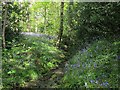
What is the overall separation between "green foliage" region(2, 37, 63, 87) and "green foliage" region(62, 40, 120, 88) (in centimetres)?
124

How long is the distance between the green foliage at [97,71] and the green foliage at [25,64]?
1.24m

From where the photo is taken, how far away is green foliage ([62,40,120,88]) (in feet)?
16.3

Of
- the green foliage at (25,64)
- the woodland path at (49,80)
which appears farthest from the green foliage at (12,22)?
the woodland path at (49,80)

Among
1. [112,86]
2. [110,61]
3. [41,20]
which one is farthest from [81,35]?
[41,20]

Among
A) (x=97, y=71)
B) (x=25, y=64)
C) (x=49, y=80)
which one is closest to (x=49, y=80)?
(x=49, y=80)

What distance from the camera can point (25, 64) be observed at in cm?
697

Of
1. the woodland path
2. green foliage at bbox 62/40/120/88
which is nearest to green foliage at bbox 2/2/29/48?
the woodland path

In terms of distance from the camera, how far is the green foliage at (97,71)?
4969 millimetres

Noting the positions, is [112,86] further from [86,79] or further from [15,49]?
[15,49]

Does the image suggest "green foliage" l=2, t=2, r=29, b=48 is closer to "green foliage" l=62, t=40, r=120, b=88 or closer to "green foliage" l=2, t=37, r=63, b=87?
"green foliage" l=2, t=37, r=63, b=87

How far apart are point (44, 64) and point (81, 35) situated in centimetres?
261

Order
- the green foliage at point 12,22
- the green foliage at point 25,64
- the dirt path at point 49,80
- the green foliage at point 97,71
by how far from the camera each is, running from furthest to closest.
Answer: the green foliage at point 12,22, the dirt path at point 49,80, the green foliage at point 25,64, the green foliage at point 97,71

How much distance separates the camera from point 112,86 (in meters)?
4.68

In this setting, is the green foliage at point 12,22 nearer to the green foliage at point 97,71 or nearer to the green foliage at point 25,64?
the green foliage at point 25,64
